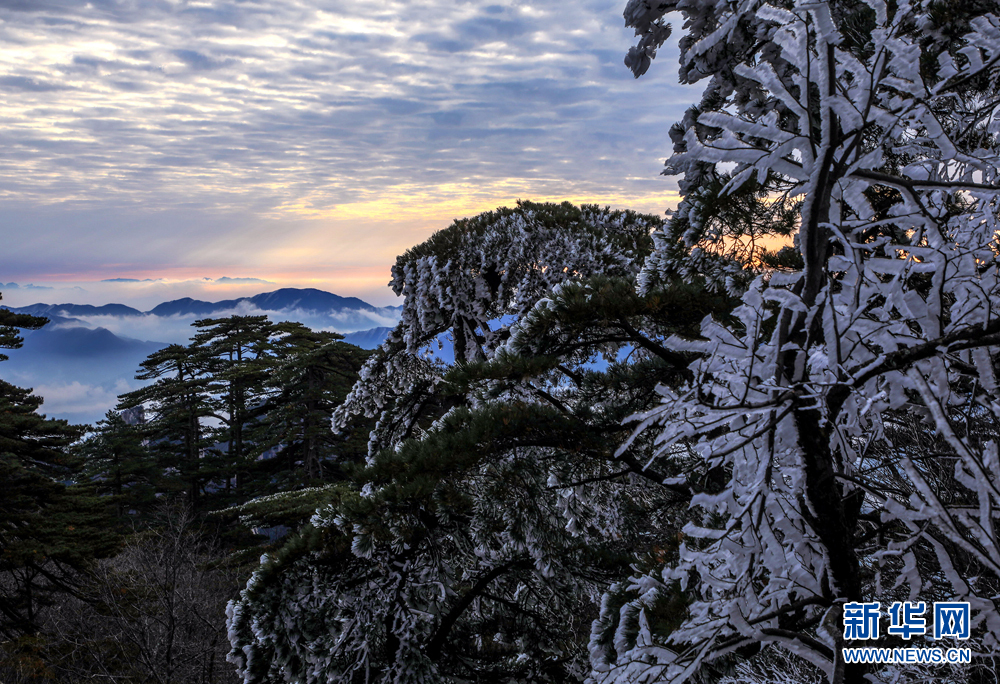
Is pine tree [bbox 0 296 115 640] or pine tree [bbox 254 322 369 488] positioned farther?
pine tree [bbox 254 322 369 488]

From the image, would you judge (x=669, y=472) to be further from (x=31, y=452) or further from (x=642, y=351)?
(x=31, y=452)

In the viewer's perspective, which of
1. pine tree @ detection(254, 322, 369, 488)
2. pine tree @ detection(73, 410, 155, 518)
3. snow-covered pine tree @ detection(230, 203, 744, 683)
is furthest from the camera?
pine tree @ detection(73, 410, 155, 518)

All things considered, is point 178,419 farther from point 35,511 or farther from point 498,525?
point 498,525

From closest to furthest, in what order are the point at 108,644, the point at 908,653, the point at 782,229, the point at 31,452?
the point at 908,653 < the point at 782,229 < the point at 31,452 < the point at 108,644

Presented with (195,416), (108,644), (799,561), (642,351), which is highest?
(642,351)

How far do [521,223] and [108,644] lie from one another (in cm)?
1603

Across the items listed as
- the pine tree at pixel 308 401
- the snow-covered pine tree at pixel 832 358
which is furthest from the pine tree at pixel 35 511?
the snow-covered pine tree at pixel 832 358

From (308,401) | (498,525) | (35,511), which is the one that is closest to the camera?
(498,525)

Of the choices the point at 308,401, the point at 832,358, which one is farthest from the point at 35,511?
the point at 832,358

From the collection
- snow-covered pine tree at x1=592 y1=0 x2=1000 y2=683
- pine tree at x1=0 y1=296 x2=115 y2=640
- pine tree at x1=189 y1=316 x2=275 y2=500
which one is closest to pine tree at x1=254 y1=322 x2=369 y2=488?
pine tree at x1=189 y1=316 x2=275 y2=500

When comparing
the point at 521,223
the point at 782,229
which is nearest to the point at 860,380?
the point at 782,229

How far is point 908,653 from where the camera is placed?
2158 millimetres

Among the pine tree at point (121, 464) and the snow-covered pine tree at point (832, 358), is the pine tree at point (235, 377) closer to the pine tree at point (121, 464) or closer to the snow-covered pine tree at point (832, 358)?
the pine tree at point (121, 464)

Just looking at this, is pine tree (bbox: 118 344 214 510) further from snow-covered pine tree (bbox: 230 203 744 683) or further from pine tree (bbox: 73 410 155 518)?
snow-covered pine tree (bbox: 230 203 744 683)
